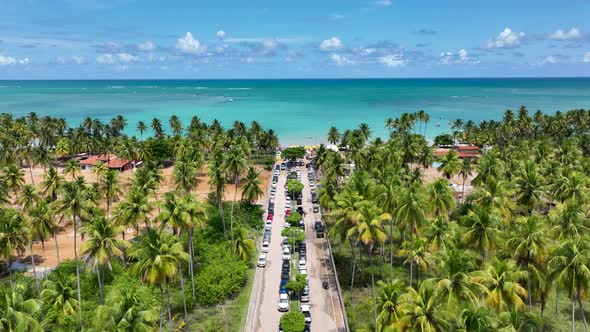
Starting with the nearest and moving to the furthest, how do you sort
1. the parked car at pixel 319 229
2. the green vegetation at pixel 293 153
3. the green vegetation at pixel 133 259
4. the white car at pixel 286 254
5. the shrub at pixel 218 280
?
the green vegetation at pixel 133 259 → the shrub at pixel 218 280 → the white car at pixel 286 254 → the parked car at pixel 319 229 → the green vegetation at pixel 293 153

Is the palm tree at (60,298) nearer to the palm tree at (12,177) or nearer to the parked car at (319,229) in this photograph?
the palm tree at (12,177)

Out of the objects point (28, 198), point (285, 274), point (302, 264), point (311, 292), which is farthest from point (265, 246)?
point (28, 198)

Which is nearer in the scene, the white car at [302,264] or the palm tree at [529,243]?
the palm tree at [529,243]

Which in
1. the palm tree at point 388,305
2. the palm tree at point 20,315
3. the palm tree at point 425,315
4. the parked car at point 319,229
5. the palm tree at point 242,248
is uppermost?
the palm tree at point 20,315

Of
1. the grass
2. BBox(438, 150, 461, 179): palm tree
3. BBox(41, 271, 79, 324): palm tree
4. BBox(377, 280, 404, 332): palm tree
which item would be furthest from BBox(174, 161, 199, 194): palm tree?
BBox(438, 150, 461, 179): palm tree

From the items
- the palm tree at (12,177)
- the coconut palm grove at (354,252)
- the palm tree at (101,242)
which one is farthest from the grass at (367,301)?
the palm tree at (12,177)

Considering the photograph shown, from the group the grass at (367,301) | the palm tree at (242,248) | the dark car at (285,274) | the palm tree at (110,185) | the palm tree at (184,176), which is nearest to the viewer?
the grass at (367,301)

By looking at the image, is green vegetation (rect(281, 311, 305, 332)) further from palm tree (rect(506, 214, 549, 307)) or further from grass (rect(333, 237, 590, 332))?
palm tree (rect(506, 214, 549, 307))

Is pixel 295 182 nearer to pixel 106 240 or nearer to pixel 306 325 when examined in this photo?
pixel 306 325
